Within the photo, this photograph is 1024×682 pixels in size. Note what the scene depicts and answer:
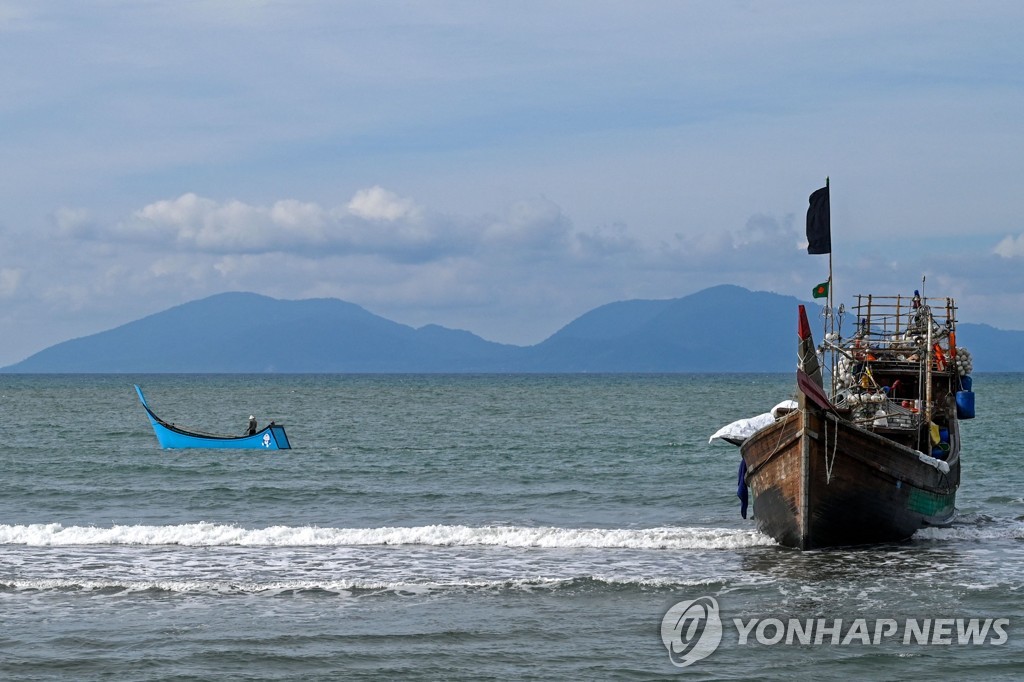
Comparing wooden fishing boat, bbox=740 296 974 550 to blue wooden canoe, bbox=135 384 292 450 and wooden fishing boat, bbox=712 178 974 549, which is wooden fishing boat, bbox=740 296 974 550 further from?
blue wooden canoe, bbox=135 384 292 450

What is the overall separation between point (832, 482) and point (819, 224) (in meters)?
5.20

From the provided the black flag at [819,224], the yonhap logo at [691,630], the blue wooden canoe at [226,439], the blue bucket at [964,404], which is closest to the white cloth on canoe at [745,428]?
the black flag at [819,224]

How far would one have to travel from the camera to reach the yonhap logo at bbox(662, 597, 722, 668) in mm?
14930

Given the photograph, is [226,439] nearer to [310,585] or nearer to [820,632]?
[310,585]

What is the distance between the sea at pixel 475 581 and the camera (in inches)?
579

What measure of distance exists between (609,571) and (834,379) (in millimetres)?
10049

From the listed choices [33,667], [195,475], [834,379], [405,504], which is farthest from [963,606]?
[195,475]

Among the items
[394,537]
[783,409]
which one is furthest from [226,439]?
[783,409]

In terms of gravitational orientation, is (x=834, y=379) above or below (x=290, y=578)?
above

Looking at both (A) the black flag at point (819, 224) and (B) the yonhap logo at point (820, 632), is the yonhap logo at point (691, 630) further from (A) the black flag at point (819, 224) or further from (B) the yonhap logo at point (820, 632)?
(A) the black flag at point (819, 224)

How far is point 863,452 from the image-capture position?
21.1m

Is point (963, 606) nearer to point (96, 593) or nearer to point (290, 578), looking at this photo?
point (290, 578)

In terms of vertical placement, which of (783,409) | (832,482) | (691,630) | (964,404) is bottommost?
(691,630)

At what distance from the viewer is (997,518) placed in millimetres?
27375
